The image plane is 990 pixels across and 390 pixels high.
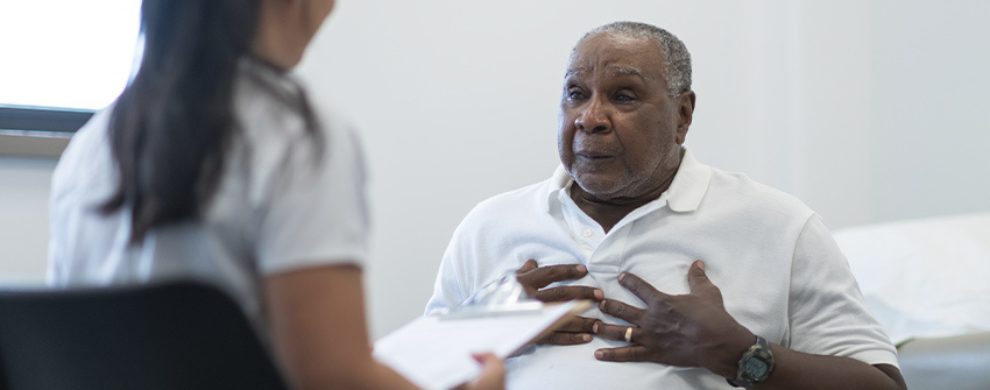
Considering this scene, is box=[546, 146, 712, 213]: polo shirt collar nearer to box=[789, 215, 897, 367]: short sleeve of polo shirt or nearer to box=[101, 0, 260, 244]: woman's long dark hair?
box=[789, 215, 897, 367]: short sleeve of polo shirt

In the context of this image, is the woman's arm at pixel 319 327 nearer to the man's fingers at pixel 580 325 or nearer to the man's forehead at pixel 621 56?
the man's fingers at pixel 580 325

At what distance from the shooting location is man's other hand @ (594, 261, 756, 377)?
133cm

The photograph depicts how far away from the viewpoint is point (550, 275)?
4.86 ft

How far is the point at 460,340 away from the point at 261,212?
250 millimetres

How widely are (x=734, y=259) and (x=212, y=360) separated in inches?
40.7

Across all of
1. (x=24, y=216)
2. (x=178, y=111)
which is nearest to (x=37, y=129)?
(x=24, y=216)

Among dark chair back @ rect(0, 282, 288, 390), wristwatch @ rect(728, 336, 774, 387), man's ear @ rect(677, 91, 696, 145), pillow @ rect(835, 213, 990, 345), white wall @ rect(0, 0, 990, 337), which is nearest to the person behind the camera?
dark chair back @ rect(0, 282, 288, 390)

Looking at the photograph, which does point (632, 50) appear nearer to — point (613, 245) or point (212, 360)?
point (613, 245)

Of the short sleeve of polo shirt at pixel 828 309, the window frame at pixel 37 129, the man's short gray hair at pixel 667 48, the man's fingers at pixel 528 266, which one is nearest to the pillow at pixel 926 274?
the short sleeve of polo shirt at pixel 828 309

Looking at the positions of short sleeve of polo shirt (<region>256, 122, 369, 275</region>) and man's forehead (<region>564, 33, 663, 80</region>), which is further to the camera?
man's forehead (<region>564, 33, 663, 80</region>)

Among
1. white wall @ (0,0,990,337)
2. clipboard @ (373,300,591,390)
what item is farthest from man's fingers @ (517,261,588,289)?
white wall @ (0,0,990,337)

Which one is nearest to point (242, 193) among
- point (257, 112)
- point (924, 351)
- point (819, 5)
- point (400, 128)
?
point (257, 112)

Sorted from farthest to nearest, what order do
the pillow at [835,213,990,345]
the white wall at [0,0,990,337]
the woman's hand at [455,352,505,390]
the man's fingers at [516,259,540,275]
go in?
the white wall at [0,0,990,337] → the pillow at [835,213,990,345] → the man's fingers at [516,259,540,275] → the woman's hand at [455,352,505,390]

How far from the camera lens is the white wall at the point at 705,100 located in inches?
95.4
